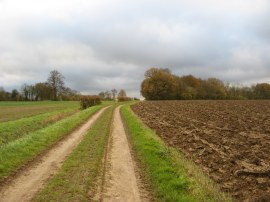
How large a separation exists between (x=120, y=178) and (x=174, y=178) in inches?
66.0

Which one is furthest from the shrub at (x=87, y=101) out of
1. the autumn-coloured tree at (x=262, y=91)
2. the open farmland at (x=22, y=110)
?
the autumn-coloured tree at (x=262, y=91)

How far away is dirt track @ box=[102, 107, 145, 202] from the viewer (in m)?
8.84

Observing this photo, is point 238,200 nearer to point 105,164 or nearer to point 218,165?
point 218,165

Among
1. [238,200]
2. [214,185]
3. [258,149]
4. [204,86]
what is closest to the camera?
[238,200]

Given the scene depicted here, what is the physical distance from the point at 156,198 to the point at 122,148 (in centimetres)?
816

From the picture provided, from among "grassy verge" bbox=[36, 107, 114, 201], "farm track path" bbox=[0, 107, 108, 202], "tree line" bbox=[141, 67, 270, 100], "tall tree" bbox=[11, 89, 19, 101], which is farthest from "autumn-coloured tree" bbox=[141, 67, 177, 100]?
"farm track path" bbox=[0, 107, 108, 202]

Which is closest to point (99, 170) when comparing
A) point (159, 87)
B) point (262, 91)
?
point (159, 87)

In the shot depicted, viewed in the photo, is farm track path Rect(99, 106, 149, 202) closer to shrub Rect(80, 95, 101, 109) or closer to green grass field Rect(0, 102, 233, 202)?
green grass field Rect(0, 102, 233, 202)

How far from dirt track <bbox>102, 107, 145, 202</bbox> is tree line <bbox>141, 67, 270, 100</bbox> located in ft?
312

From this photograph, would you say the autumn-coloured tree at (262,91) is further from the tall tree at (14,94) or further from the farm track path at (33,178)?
the farm track path at (33,178)

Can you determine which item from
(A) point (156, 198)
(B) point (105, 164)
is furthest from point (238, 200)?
(B) point (105, 164)

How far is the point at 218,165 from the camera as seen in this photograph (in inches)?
477

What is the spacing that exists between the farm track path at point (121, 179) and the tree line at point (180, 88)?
95371 millimetres

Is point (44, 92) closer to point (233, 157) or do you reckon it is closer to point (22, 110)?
point (22, 110)
